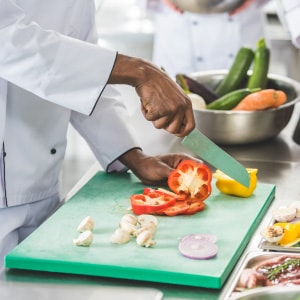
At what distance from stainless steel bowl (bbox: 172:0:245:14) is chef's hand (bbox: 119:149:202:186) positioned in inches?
18.3

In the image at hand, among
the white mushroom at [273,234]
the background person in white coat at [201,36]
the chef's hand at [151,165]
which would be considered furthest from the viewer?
the background person in white coat at [201,36]

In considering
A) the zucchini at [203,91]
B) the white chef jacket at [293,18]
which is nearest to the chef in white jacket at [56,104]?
the zucchini at [203,91]

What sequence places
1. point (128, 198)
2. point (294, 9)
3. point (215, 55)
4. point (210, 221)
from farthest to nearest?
1. point (215, 55)
2. point (294, 9)
3. point (128, 198)
4. point (210, 221)

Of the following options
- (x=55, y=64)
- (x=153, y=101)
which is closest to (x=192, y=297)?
(x=153, y=101)

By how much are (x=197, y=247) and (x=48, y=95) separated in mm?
427

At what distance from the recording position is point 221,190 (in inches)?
75.9

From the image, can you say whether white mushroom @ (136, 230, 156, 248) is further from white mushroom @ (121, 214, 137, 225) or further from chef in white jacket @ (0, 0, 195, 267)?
chef in white jacket @ (0, 0, 195, 267)

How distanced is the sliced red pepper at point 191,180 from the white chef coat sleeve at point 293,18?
2.93ft

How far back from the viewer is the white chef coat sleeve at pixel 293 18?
8.76ft

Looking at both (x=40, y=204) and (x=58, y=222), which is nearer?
(x=58, y=222)

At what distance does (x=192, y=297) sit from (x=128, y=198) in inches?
19.3

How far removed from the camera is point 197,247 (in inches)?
62.8

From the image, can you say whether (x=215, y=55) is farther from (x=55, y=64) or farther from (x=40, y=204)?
(x=55, y=64)

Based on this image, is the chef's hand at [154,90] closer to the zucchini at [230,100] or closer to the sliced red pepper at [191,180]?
the sliced red pepper at [191,180]
